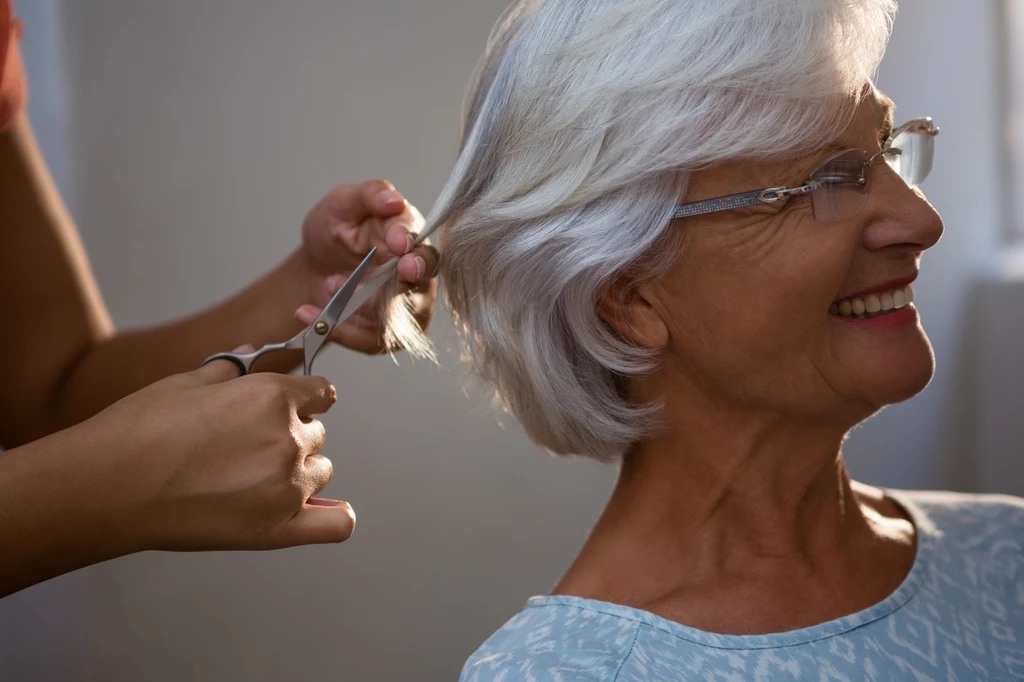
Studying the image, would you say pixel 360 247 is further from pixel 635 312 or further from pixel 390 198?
pixel 635 312

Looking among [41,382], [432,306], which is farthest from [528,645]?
[41,382]

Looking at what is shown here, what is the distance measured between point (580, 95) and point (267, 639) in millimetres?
1703

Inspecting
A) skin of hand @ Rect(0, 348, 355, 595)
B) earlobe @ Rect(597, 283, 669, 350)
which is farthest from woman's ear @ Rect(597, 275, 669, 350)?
skin of hand @ Rect(0, 348, 355, 595)

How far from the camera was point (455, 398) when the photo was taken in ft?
8.48

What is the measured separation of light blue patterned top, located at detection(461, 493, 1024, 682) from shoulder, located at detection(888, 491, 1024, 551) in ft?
0.06

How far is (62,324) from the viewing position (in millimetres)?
1529

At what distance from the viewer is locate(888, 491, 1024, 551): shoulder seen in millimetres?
1413

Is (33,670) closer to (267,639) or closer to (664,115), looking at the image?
(267,639)

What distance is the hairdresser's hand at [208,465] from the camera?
93 cm

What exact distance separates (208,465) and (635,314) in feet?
1.92

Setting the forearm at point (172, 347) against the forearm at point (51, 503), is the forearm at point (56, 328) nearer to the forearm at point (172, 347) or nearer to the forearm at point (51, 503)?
the forearm at point (172, 347)

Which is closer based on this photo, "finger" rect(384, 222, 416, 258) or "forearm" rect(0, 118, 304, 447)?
"finger" rect(384, 222, 416, 258)

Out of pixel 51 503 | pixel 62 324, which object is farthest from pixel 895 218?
pixel 62 324

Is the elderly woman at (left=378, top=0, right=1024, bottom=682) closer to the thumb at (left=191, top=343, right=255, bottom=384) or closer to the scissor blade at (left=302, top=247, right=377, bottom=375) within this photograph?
the scissor blade at (left=302, top=247, right=377, bottom=375)
